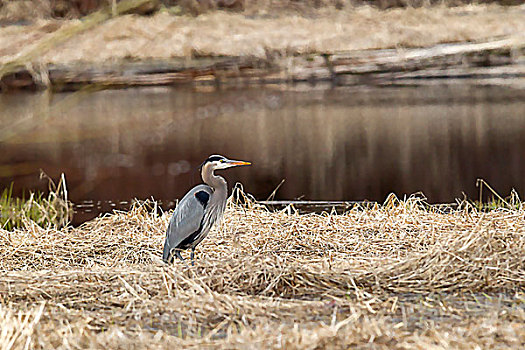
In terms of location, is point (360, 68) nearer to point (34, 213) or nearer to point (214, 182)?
point (34, 213)

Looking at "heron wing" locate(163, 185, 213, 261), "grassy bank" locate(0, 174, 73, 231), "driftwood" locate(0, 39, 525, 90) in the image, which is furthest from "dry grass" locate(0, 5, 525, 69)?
"heron wing" locate(163, 185, 213, 261)

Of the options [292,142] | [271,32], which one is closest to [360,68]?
[271,32]

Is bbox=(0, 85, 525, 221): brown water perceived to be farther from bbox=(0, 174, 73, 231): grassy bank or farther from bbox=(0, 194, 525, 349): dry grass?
bbox=(0, 194, 525, 349): dry grass

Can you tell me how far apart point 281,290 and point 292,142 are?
17.4 ft

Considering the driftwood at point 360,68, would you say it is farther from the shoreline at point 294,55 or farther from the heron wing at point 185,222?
the heron wing at point 185,222

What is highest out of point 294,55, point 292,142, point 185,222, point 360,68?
point 185,222

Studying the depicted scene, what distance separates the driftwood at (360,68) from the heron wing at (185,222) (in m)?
7.82

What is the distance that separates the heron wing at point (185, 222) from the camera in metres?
3.62

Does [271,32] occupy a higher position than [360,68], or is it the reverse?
[271,32]

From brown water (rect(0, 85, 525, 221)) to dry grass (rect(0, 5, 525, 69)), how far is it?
67cm

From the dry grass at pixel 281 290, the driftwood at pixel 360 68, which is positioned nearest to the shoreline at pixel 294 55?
the driftwood at pixel 360 68

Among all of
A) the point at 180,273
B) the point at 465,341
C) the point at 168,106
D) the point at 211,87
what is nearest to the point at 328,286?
the point at 180,273

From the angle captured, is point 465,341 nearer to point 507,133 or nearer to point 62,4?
point 507,133

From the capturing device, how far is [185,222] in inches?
142
